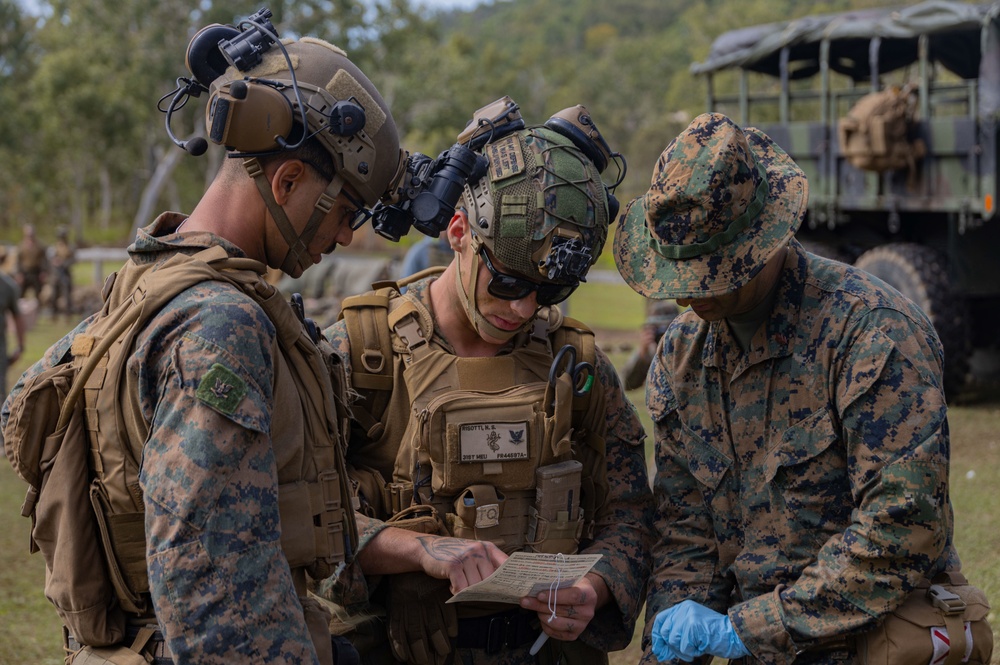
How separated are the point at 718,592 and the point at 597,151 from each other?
1.27 meters

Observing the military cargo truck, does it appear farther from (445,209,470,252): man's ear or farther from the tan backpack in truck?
(445,209,470,252): man's ear

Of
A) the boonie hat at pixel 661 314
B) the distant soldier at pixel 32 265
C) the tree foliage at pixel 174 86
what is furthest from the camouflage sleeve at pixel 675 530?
the tree foliage at pixel 174 86

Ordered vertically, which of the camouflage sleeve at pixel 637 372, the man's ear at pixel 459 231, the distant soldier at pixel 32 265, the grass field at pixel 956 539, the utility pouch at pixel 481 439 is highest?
the man's ear at pixel 459 231

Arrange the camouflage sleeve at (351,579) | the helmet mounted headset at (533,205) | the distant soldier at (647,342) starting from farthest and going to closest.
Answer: the distant soldier at (647,342)
the helmet mounted headset at (533,205)
the camouflage sleeve at (351,579)

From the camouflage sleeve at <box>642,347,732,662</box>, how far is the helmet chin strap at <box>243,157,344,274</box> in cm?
122

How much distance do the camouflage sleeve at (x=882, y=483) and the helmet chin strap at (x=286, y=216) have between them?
129 cm

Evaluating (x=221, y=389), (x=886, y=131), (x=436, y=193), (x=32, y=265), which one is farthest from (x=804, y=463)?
(x=32, y=265)

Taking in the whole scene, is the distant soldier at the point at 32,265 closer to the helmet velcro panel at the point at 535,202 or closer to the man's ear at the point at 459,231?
the man's ear at the point at 459,231

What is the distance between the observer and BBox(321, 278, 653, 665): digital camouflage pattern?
291cm

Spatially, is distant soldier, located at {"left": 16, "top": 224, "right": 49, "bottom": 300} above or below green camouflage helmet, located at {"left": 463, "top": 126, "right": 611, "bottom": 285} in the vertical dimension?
below

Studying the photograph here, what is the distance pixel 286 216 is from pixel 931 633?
5.85ft

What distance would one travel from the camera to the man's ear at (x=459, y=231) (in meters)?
3.08

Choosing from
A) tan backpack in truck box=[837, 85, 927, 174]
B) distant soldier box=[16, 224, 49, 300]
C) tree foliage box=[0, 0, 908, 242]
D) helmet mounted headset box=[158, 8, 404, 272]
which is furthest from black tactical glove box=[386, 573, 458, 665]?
tree foliage box=[0, 0, 908, 242]

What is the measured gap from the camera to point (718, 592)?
116 inches
